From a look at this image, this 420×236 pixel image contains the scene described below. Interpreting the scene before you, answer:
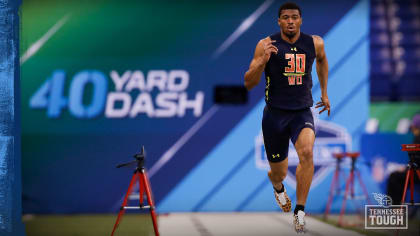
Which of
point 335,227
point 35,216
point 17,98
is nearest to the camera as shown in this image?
point 17,98

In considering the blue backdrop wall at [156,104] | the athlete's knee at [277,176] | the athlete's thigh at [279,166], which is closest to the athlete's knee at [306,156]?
the athlete's thigh at [279,166]

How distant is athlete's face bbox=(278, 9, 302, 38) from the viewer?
516 centimetres

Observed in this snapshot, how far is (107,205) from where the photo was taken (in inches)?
352

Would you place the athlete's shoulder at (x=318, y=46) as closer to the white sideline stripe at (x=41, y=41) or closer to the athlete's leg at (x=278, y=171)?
the athlete's leg at (x=278, y=171)

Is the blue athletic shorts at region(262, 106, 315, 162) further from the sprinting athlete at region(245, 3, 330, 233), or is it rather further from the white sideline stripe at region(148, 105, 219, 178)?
the white sideline stripe at region(148, 105, 219, 178)

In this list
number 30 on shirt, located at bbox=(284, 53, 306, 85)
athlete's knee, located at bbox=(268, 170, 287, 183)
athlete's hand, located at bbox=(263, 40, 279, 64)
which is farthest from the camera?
athlete's knee, located at bbox=(268, 170, 287, 183)

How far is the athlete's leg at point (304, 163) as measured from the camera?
16.9ft

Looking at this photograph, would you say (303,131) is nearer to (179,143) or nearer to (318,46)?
(318,46)

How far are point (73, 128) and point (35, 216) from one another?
1.34 metres

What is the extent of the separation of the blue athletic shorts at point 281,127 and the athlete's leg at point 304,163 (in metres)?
0.11

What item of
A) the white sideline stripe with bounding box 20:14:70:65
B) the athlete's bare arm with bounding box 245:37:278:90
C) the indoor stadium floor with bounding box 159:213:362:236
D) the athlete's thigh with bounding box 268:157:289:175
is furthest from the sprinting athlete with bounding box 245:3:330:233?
the white sideline stripe with bounding box 20:14:70:65

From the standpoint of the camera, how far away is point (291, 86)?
17.6 ft

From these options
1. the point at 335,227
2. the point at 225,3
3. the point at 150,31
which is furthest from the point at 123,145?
the point at 335,227

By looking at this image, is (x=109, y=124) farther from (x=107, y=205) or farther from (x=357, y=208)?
(x=357, y=208)
